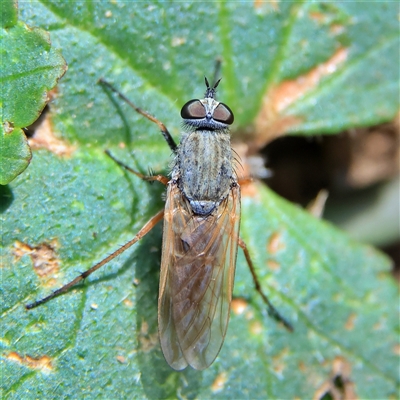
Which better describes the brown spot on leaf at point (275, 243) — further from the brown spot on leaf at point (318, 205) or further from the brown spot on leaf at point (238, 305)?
the brown spot on leaf at point (318, 205)

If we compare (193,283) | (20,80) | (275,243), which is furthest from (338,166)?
(20,80)

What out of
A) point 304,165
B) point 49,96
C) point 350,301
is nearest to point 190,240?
point 49,96

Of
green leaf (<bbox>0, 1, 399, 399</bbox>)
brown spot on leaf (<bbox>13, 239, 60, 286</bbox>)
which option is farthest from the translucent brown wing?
brown spot on leaf (<bbox>13, 239, 60, 286</bbox>)

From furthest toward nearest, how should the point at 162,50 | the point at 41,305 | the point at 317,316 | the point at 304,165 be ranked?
the point at 304,165
the point at 317,316
the point at 162,50
the point at 41,305

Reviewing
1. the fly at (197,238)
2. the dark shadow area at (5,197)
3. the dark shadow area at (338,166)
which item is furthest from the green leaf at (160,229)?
the dark shadow area at (338,166)

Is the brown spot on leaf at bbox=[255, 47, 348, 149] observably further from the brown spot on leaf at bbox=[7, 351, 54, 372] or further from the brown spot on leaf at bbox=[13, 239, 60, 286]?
the brown spot on leaf at bbox=[7, 351, 54, 372]

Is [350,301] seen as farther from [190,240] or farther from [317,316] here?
[190,240]
